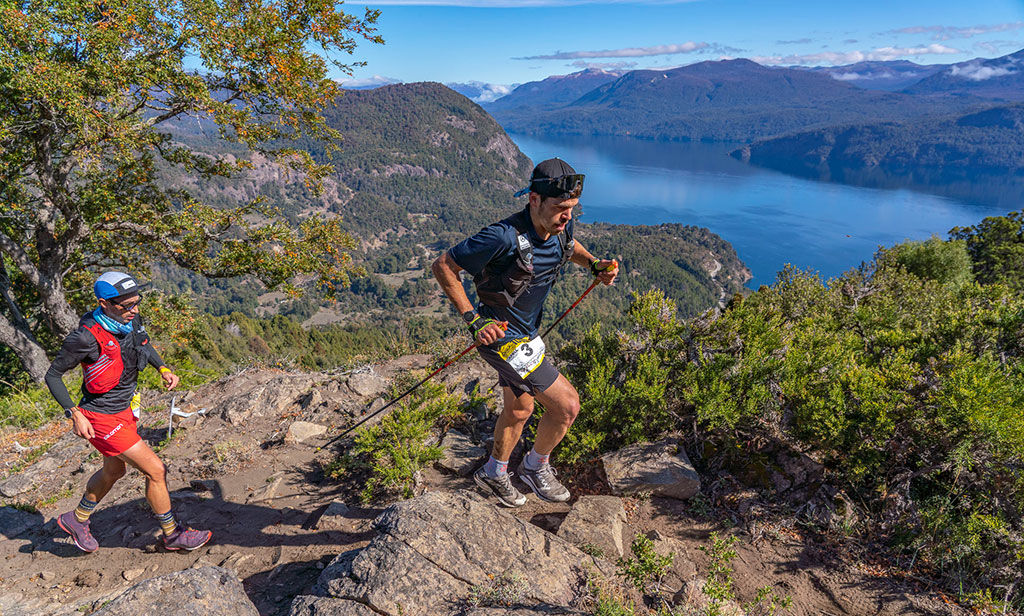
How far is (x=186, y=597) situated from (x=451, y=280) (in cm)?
258

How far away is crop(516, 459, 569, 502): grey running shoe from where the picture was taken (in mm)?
4453

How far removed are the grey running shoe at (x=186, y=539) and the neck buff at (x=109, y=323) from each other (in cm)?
182

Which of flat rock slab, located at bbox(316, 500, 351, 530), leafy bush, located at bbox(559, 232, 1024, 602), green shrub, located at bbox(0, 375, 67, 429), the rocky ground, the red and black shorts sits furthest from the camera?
green shrub, located at bbox(0, 375, 67, 429)

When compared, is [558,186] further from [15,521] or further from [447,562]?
[15,521]

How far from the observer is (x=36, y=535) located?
464 cm

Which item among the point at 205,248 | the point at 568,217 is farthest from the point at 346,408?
the point at 205,248

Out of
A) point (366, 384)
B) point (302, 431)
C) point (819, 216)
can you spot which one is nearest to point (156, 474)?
point (302, 431)

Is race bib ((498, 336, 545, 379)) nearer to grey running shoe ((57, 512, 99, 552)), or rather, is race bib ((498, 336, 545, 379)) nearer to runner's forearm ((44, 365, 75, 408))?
runner's forearm ((44, 365, 75, 408))

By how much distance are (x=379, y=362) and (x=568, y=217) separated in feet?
24.2

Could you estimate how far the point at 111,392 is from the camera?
4.07 m

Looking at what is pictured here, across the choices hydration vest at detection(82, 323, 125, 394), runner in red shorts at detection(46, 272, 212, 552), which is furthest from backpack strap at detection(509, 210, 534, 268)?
hydration vest at detection(82, 323, 125, 394)

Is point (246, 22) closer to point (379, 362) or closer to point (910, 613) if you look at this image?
point (379, 362)

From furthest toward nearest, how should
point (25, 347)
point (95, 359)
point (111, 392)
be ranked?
point (25, 347) < point (111, 392) < point (95, 359)

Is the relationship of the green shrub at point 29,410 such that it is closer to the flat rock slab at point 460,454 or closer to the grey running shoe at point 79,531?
the grey running shoe at point 79,531
